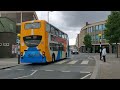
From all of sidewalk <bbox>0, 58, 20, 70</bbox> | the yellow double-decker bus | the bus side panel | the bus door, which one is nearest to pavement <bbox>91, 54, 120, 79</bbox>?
the bus side panel

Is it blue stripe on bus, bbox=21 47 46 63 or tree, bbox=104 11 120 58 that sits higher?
tree, bbox=104 11 120 58

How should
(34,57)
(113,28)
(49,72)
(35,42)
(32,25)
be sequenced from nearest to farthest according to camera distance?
(49,72) < (35,42) < (34,57) < (32,25) < (113,28)

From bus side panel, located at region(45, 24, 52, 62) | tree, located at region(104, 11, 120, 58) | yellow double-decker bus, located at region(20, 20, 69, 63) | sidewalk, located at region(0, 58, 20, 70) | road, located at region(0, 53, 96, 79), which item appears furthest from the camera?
tree, located at region(104, 11, 120, 58)

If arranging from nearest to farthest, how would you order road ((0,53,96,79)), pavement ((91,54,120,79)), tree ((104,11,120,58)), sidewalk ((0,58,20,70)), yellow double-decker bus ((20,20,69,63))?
pavement ((91,54,120,79)) → road ((0,53,96,79)) → sidewalk ((0,58,20,70)) → yellow double-decker bus ((20,20,69,63)) → tree ((104,11,120,58))

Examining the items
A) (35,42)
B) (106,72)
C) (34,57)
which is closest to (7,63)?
(34,57)

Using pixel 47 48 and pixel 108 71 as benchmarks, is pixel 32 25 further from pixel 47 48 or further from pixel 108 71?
pixel 108 71

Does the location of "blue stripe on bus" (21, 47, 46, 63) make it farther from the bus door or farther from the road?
the road

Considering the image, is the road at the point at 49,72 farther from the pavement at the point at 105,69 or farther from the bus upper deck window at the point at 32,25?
the bus upper deck window at the point at 32,25

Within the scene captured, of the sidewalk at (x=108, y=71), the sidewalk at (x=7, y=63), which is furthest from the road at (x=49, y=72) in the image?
the sidewalk at (x=7, y=63)

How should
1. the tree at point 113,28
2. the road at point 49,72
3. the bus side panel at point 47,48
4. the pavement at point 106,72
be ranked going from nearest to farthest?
the pavement at point 106,72 < the road at point 49,72 < the bus side panel at point 47,48 < the tree at point 113,28

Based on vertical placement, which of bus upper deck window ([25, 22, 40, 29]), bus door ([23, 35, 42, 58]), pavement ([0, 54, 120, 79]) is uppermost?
bus upper deck window ([25, 22, 40, 29])

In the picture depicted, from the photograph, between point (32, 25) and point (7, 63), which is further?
point (7, 63)

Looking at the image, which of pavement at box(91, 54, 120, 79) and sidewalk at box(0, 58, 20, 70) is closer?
pavement at box(91, 54, 120, 79)
